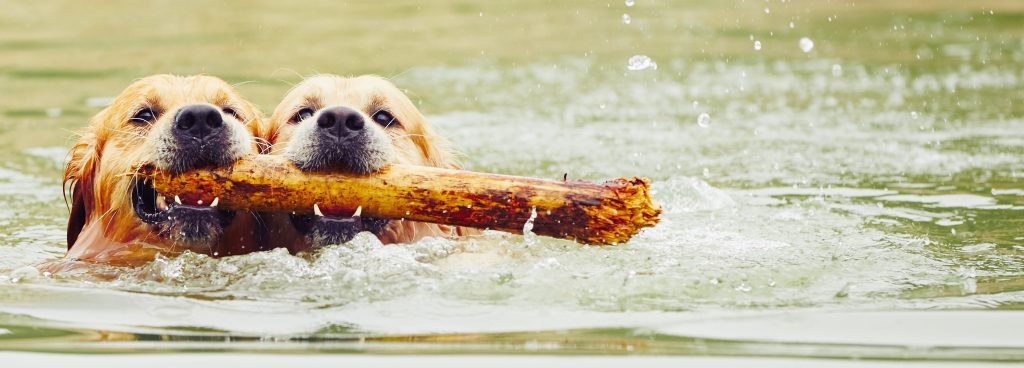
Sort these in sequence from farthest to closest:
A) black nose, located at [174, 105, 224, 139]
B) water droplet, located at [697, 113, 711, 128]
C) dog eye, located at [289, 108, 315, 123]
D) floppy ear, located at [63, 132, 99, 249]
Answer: water droplet, located at [697, 113, 711, 128], dog eye, located at [289, 108, 315, 123], floppy ear, located at [63, 132, 99, 249], black nose, located at [174, 105, 224, 139]

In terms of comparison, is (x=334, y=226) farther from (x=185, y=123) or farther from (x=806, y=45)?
(x=806, y=45)

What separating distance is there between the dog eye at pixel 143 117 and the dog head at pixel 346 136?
0.53 metres

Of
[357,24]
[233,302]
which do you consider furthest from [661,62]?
[233,302]

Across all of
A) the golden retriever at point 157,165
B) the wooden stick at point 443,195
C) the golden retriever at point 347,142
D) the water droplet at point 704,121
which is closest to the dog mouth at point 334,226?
the golden retriever at point 347,142

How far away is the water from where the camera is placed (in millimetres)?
4348

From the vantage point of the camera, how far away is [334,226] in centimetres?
525

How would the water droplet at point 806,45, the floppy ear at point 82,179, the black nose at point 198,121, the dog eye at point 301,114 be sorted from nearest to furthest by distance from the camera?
the black nose at point 198,121, the floppy ear at point 82,179, the dog eye at point 301,114, the water droplet at point 806,45

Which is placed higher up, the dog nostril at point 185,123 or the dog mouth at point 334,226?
the dog nostril at point 185,123

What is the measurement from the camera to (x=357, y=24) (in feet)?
50.1

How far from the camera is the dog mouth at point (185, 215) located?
5066mm

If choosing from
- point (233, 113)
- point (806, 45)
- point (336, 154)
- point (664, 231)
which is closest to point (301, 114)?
point (233, 113)

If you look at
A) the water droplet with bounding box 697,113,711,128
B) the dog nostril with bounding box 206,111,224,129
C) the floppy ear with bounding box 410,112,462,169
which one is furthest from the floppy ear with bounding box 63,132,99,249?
the water droplet with bounding box 697,113,711,128

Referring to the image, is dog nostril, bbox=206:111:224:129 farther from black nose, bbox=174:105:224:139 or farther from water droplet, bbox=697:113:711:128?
water droplet, bbox=697:113:711:128

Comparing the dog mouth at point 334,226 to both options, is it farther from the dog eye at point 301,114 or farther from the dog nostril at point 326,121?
the dog eye at point 301,114
